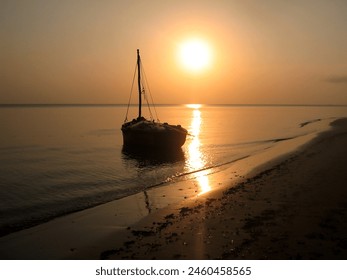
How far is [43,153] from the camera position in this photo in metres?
36.3

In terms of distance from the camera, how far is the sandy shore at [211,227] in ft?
29.7

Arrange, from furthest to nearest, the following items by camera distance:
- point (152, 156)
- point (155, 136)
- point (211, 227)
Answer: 1. point (155, 136)
2. point (152, 156)
3. point (211, 227)

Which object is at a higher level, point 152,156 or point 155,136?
point 155,136

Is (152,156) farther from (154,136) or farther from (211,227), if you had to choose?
(211,227)

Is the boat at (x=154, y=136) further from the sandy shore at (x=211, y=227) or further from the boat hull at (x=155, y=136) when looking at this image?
the sandy shore at (x=211, y=227)

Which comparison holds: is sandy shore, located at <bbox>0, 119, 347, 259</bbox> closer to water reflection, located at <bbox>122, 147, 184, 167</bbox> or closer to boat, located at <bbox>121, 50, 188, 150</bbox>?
water reflection, located at <bbox>122, 147, 184, 167</bbox>

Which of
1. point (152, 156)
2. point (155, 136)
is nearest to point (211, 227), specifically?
point (152, 156)

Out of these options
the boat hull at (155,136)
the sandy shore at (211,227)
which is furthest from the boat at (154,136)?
the sandy shore at (211,227)

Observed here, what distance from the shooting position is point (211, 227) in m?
11.0

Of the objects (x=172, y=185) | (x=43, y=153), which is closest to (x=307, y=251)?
(x=172, y=185)

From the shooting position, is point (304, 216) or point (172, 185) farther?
point (172, 185)

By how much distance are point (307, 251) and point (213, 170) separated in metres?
17.1

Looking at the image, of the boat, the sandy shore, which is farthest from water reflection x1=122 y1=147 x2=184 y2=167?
the sandy shore

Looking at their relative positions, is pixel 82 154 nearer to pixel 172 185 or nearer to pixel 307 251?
pixel 172 185
